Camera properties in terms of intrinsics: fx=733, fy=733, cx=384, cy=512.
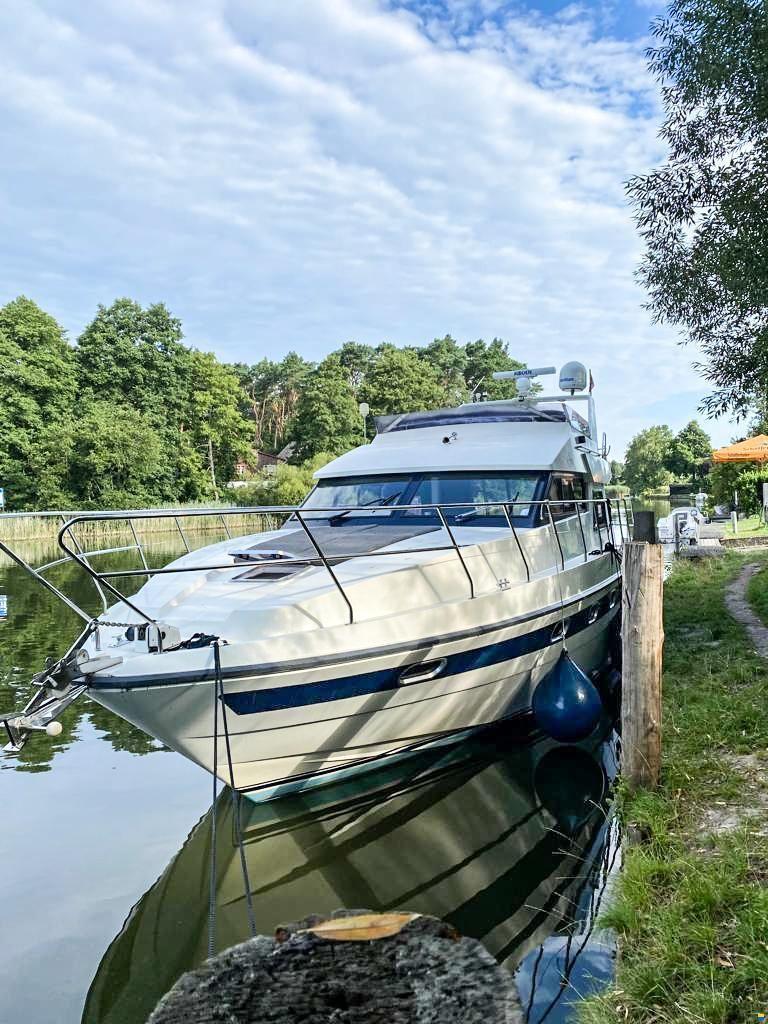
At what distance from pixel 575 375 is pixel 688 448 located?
68747 mm

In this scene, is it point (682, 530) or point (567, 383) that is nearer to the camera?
point (567, 383)

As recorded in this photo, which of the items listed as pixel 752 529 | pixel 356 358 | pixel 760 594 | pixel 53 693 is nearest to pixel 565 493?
pixel 760 594

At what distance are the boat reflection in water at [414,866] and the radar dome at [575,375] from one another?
18.6 ft

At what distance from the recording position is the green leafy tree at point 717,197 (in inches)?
287

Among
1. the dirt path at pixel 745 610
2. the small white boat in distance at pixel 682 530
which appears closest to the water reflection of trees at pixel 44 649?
the dirt path at pixel 745 610

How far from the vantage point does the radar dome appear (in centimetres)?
1039

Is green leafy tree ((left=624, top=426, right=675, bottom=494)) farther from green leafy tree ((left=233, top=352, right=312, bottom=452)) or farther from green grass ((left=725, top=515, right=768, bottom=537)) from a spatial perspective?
green grass ((left=725, top=515, right=768, bottom=537))

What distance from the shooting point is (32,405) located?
140ft

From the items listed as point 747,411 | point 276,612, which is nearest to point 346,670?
point 276,612

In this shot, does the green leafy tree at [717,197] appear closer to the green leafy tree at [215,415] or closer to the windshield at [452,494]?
the windshield at [452,494]

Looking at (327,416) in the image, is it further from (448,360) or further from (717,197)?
(717,197)

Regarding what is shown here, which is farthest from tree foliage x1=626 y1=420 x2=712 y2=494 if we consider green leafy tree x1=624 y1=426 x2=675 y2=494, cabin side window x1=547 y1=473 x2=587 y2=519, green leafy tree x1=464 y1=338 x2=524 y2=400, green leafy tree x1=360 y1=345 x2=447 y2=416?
cabin side window x1=547 y1=473 x2=587 y2=519

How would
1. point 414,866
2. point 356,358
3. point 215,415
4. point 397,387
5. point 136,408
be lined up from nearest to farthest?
point 414,866
point 136,408
point 215,415
point 397,387
point 356,358

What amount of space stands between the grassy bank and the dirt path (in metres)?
1.76
